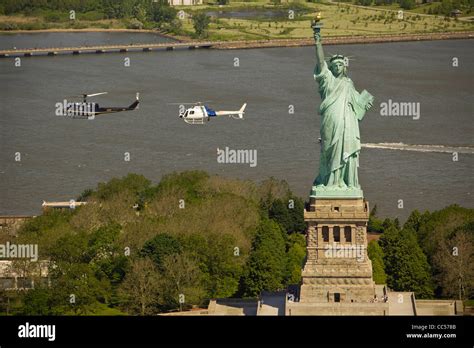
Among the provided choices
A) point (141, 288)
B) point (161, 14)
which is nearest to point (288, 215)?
point (141, 288)

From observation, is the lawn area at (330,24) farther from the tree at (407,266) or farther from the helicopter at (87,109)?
the tree at (407,266)

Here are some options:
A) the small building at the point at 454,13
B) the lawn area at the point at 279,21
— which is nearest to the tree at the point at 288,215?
the lawn area at the point at 279,21

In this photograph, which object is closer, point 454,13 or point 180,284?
point 180,284

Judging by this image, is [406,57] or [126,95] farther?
[406,57]

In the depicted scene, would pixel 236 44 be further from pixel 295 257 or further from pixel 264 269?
pixel 264 269

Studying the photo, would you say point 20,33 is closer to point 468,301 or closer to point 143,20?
point 143,20

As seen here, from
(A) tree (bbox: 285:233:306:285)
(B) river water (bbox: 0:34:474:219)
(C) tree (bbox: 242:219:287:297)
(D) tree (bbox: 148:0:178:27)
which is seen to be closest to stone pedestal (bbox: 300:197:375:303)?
(A) tree (bbox: 285:233:306:285)
